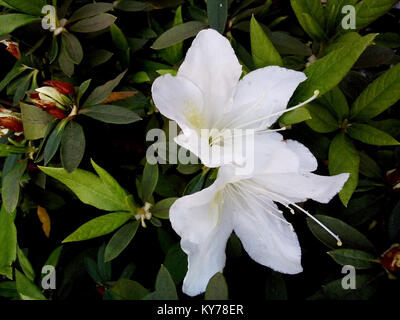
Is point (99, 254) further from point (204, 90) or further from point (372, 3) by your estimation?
point (372, 3)

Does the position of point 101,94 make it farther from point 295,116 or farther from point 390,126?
point 390,126

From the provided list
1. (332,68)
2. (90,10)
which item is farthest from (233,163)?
(90,10)

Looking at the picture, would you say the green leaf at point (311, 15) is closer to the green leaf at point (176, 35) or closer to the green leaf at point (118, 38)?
the green leaf at point (176, 35)

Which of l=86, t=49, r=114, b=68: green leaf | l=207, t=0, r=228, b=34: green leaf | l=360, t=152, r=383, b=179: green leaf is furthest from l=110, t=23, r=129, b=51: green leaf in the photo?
l=360, t=152, r=383, b=179: green leaf

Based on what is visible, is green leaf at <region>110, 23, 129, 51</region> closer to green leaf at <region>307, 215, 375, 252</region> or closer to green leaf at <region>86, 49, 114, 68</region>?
green leaf at <region>86, 49, 114, 68</region>

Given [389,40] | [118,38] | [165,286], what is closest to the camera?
[165,286]
